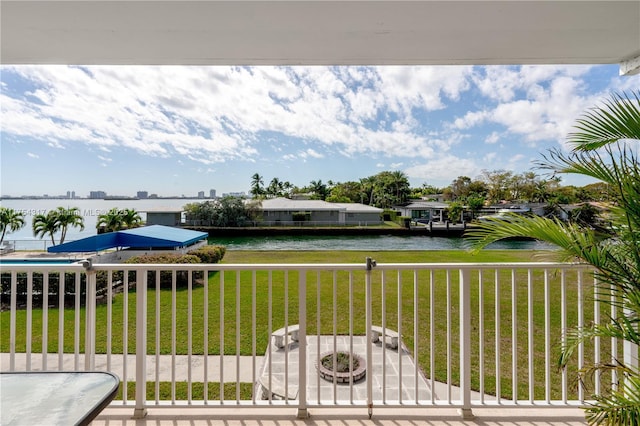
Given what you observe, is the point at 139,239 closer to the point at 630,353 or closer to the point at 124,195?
the point at 124,195

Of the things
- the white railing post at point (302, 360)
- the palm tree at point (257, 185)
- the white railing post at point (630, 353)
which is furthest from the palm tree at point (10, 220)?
the white railing post at point (630, 353)

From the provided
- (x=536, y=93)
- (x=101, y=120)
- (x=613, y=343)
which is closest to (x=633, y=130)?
(x=613, y=343)

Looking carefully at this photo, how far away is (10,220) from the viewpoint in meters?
2.69

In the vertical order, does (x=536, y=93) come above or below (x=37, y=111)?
above

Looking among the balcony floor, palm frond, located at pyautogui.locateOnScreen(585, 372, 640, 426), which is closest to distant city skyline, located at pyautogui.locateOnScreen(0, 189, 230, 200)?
the balcony floor

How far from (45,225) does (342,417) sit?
3.15 m

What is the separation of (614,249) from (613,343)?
2.32 ft

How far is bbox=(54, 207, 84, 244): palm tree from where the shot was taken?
287 cm

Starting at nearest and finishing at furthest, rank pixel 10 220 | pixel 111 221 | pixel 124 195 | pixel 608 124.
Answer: pixel 608 124, pixel 10 220, pixel 111 221, pixel 124 195

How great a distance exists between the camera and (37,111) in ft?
10.4

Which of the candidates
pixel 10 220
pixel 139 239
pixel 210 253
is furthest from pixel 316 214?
pixel 10 220

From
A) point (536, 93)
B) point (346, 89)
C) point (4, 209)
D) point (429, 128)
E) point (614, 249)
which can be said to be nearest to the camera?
point (614, 249)

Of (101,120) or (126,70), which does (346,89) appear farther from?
(101,120)

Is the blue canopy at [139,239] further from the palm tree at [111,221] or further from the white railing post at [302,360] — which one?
the white railing post at [302,360]
